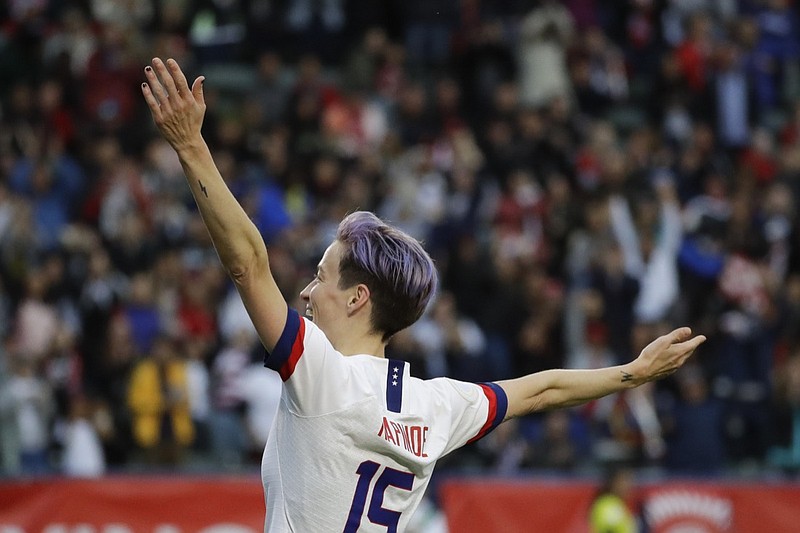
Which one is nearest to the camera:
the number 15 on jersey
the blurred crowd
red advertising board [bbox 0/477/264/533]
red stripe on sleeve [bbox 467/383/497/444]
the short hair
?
the number 15 on jersey

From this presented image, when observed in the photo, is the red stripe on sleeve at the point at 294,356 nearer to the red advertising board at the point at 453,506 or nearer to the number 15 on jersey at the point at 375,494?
the number 15 on jersey at the point at 375,494

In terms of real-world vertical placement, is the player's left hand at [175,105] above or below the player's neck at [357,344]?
above

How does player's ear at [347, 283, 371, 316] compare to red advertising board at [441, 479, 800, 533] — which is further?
red advertising board at [441, 479, 800, 533]

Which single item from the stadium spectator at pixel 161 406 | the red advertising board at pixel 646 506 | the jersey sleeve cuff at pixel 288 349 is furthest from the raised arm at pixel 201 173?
the stadium spectator at pixel 161 406

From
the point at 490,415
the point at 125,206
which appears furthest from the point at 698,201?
the point at 490,415

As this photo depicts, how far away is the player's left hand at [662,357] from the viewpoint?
4824 mm

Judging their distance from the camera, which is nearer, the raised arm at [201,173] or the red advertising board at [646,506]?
the raised arm at [201,173]

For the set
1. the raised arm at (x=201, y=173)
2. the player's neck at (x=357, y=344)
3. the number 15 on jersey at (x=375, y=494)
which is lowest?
the number 15 on jersey at (x=375, y=494)

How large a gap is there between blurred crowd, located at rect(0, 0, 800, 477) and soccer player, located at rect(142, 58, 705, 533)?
7568 millimetres

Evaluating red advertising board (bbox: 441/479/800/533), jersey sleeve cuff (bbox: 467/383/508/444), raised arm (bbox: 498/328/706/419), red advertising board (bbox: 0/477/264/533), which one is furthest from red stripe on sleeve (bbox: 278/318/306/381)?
red advertising board (bbox: 441/479/800/533)

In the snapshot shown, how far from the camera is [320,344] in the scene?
4.05 metres

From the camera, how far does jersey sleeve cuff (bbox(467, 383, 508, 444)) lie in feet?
15.3

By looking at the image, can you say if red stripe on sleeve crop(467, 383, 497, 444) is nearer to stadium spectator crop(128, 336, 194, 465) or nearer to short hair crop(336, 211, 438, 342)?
short hair crop(336, 211, 438, 342)

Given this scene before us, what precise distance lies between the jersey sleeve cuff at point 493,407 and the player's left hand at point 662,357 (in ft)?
1.56
